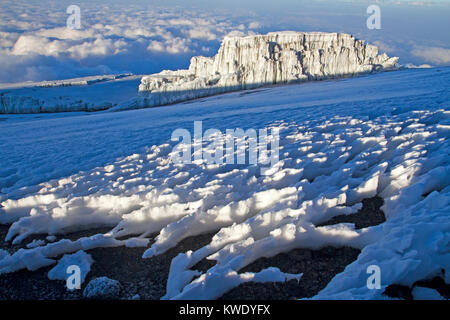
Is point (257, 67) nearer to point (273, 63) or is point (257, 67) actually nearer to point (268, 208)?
point (273, 63)

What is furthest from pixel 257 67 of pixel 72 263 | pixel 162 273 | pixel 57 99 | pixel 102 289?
pixel 102 289

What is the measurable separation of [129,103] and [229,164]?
34160 millimetres

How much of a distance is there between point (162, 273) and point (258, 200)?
6.51ft

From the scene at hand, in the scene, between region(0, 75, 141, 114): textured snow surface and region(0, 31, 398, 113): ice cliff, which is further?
region(0, 75, 141, 114): textured snow surface

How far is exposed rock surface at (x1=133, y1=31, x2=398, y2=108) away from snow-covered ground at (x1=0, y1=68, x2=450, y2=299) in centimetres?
3248

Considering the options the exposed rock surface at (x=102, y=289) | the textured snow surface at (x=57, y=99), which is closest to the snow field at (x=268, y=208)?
the exposed rock surface at (x=102, y=289)

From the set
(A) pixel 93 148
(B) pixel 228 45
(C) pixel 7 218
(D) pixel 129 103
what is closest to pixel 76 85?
(D) pixel 129 103

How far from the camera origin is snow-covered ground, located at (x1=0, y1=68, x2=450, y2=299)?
3.47m

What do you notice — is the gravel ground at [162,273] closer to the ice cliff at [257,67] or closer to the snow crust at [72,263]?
the snow crust at [72,263]

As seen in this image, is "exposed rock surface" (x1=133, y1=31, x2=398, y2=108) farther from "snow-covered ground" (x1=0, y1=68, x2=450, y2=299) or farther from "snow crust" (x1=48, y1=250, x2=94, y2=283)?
"snow crust" (x1=48, y1=250, x2=94, y2=283)

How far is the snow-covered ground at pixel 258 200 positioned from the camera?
3.47 metres

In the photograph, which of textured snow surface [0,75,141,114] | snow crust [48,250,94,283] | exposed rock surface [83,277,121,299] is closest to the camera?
exposed rock surface [83,277,121,299]

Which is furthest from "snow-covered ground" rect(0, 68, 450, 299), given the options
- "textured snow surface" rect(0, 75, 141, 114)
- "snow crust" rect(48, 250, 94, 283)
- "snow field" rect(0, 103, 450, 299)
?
"textured snow surface" rect(0, 75, 141, 114)
